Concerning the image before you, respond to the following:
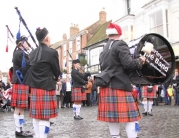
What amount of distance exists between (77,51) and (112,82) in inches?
1136

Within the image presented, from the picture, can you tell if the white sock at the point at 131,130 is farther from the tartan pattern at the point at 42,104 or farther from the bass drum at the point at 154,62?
the tartan pattern at the point at 42,104

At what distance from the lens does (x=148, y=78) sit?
10.1ft

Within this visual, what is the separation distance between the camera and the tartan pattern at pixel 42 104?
11.6 feet

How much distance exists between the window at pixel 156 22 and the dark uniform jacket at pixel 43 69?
14.1 meters

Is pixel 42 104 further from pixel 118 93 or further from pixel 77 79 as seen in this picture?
pixel 77 79

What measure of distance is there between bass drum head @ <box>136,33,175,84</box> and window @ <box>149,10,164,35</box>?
45.7 ft

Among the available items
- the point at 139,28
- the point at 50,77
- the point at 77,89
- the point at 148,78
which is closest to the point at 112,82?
the point at 148,78

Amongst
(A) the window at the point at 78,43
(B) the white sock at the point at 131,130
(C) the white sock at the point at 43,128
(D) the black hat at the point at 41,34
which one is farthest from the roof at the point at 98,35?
(B) the white sock at the point at 131,130

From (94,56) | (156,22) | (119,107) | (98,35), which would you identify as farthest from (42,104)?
(98,35)

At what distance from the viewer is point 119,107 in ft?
10.00

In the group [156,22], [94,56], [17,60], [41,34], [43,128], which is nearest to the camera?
[43,128]

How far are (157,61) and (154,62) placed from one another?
5cm

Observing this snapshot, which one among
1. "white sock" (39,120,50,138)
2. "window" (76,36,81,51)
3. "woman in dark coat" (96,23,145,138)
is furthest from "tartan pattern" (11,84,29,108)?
"window" (76,36,81,51)

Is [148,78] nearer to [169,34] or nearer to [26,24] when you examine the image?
[26,24]
